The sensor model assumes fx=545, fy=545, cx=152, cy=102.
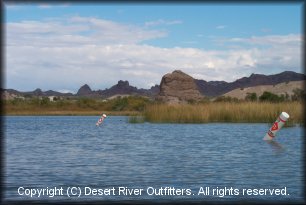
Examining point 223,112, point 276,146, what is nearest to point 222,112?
point 223,112

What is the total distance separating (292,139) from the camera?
20.1m

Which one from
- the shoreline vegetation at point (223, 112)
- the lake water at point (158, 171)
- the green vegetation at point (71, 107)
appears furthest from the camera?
the green vegetation at point (71, 107)

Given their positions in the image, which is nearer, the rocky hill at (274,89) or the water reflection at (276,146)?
the water reflection at (276,146)

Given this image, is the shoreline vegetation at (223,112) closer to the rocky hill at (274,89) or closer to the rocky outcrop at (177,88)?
the rocky hill at (274,89)

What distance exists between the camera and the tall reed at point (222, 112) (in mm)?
28766

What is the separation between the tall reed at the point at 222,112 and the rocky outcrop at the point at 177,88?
10348 cm

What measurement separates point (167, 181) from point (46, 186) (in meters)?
2.24

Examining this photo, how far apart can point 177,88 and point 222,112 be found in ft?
360

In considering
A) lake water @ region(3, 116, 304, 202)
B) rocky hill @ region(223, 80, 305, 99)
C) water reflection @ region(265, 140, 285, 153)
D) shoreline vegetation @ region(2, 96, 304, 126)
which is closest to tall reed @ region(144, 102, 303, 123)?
shoreline vegetation @ region(2, 96, 304, 126)

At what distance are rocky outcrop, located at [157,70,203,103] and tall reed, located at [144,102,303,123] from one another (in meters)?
103

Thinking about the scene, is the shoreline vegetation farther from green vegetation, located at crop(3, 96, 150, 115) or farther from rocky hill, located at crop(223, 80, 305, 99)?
rocky hill, located at crop(223, 80, 305, 99)

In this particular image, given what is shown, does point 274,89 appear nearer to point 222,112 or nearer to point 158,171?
point 222,112

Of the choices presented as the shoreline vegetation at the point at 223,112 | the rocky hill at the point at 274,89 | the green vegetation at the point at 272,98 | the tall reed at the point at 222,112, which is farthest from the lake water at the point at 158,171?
the rocky hill at the point at 274,89

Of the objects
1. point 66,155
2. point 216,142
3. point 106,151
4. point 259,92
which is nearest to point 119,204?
point 66,155
